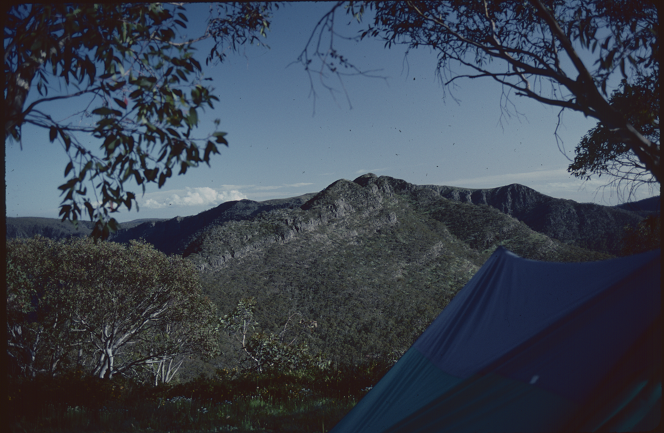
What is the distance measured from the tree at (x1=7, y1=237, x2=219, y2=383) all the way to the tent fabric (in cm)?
1261

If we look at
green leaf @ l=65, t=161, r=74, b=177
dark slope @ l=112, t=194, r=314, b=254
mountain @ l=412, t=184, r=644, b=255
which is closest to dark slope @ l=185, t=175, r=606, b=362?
mountain @ l=412, t=184, r=644, b=255

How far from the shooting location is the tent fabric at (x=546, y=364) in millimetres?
2273

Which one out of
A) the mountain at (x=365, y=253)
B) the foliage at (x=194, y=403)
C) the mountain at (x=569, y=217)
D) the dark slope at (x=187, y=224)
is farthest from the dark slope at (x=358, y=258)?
the foliage at (x=194, y=403)

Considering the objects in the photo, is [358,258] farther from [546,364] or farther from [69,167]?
[69,167]

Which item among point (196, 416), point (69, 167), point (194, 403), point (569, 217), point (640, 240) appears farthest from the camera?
point (569, 217)

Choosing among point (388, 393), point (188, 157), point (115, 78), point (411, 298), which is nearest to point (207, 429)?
point (388, 393)

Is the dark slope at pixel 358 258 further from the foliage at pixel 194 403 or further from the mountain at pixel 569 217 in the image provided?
the foliage at pixel 194 403

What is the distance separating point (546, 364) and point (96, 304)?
49.3ft

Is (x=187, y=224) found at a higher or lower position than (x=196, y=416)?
higher

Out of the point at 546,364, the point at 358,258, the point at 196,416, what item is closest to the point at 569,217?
the point at 358,258

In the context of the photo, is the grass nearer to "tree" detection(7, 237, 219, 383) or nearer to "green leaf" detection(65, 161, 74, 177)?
"green leaf" detection(65, 161, 74, 177)

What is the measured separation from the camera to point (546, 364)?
8.68 ft

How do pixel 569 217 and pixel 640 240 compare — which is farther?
pixel 569 217

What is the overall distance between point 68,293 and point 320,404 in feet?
37.4
